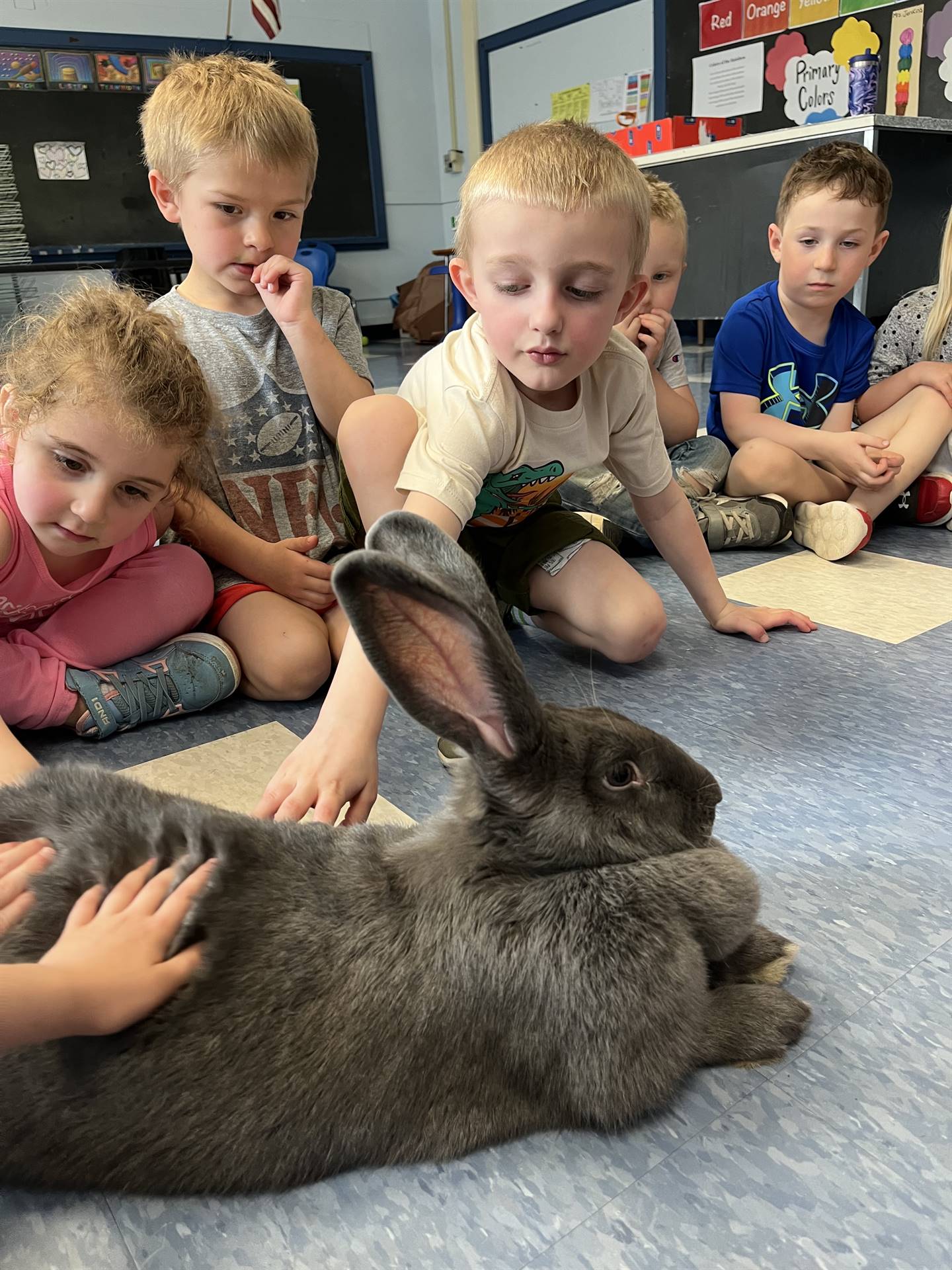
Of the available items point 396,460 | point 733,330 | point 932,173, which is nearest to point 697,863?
point 396,460

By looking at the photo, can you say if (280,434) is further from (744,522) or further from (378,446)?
(744,522)

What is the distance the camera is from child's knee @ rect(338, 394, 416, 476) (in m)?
1.43

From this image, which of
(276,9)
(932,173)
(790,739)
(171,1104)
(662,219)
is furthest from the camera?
(276,9)

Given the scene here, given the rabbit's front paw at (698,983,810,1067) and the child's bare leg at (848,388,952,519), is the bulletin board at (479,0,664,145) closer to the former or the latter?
the child's bare leg at (848,388,952,519)

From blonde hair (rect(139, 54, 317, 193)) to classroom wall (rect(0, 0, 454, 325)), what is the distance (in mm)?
5661

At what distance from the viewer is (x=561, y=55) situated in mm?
6625

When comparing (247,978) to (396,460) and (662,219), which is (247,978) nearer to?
(396,460)

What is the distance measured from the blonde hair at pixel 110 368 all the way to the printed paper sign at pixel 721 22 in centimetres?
538

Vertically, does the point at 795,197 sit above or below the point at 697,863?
above

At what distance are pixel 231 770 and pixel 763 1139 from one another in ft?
2.71

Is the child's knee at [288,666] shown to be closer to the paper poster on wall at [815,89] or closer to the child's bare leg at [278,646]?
the child's bare leg at [278,646]

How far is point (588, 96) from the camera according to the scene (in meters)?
6.52

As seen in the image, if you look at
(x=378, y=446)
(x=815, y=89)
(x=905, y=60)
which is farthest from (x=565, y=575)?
(x=815, y=89)

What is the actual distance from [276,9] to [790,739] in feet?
23.6
